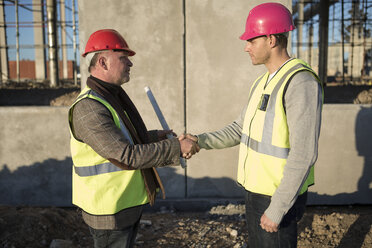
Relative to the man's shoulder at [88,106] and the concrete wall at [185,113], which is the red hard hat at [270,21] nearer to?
the man's shoulder at [88,106]

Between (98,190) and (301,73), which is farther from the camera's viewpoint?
(98,190)

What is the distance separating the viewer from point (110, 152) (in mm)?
1887

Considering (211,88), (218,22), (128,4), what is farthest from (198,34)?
(128,4)

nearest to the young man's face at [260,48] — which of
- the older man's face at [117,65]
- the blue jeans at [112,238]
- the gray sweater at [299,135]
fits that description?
the gray sweater at [299,135]

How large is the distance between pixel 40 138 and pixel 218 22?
11.3 feet

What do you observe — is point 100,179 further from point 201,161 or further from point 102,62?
point 201,161

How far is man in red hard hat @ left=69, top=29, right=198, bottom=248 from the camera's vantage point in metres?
1.91

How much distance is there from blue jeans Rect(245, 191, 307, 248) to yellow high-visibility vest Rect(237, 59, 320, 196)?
0.07m

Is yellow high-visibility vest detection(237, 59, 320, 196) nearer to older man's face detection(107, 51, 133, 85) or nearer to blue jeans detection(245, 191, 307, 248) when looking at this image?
blue jeans detection(245, 191, 307, 248)

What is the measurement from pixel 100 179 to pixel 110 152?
0.72 ft

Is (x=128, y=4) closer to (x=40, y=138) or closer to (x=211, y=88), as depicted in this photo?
(x=211, y=88)

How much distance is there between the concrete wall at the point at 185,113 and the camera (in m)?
5.02

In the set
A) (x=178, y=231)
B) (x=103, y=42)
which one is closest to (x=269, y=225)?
(x=103, y=42)

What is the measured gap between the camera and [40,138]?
5324 millimetres
